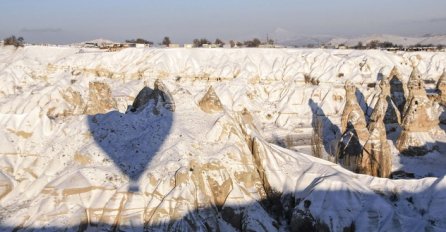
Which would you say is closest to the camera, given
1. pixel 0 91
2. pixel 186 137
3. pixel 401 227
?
pixel 401 227

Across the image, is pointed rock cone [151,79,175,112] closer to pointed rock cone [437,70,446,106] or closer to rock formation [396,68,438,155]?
rock formation [396,68,438,155]

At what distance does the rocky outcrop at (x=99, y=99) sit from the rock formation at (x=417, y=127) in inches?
918

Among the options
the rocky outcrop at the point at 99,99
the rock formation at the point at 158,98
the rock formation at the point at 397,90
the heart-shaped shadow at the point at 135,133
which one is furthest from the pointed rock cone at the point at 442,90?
the heart-shaped shadow at the point at 135,133

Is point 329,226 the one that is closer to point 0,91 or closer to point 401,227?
point 401,227

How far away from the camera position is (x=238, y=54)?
3199 inches

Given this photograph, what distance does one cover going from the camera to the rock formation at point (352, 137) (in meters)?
36.0

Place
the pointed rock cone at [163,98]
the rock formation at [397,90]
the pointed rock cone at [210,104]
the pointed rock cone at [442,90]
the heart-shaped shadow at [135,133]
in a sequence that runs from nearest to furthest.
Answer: the heart-shaped shadow at [135,133]
the pointed rock cone at [210,104]
the pointed rock cone at [163,98]
the pointed rock cone at [442,90]
the rock formation at [397,90]

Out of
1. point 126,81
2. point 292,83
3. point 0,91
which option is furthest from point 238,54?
point 0,91

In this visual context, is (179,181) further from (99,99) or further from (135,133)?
(99,99)

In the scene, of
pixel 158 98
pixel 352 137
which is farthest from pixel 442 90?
pixel 158 98

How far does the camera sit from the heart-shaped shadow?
77.5 ft

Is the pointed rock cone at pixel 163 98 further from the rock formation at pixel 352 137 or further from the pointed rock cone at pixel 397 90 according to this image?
the pointed rock cone at pixel 397 90

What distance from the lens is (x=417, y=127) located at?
134 feet

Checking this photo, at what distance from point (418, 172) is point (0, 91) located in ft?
181
